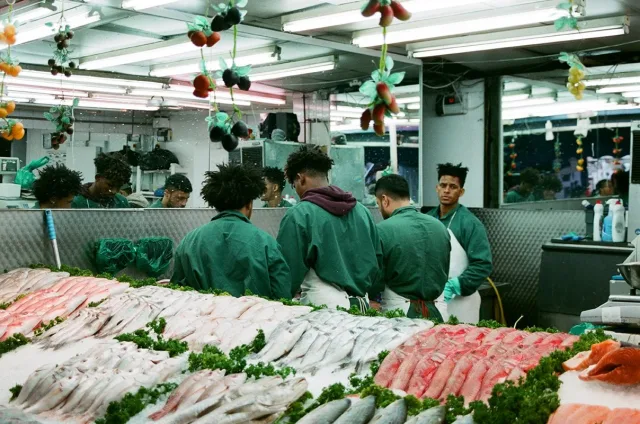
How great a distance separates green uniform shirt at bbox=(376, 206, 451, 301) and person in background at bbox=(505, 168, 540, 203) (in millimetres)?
4775

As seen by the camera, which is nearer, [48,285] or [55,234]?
[48,285]

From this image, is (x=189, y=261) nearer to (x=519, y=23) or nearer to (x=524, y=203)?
(x=519, y=23)

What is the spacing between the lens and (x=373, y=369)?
2.72m

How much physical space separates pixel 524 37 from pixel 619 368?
5.58 metres

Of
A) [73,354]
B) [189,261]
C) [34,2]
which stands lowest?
[73,354]

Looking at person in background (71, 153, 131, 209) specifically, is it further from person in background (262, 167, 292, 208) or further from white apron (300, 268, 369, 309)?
white apron (300, 268, 369, 309)

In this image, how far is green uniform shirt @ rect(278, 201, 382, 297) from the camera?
4652mm

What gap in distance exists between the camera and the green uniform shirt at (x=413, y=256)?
511 centimetres

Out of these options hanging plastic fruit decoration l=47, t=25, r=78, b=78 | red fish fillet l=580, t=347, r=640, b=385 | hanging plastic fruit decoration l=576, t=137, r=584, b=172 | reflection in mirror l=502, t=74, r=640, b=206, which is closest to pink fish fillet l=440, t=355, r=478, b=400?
red fish fillet l=580, t=347, r=640, b=385

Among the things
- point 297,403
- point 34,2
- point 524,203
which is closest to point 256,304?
point 297,403

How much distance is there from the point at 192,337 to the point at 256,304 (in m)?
0.45

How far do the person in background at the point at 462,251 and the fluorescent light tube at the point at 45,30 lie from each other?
3.49m

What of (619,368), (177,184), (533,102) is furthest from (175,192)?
(533,102)

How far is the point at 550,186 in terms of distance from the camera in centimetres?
987
